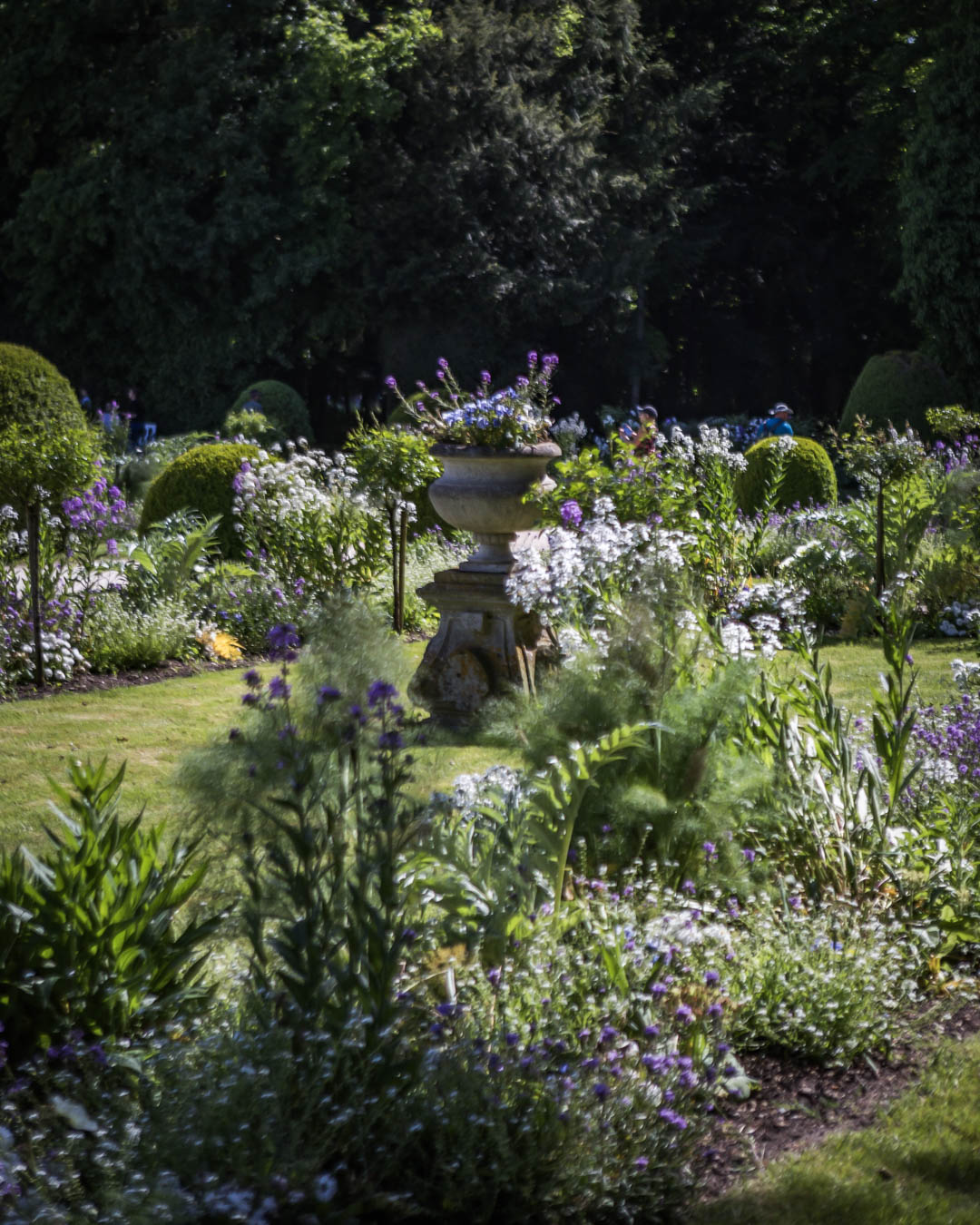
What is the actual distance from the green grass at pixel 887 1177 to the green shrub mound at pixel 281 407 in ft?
62.6

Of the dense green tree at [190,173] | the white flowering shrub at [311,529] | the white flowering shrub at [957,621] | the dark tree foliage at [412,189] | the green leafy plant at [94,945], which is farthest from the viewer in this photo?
the dark tree foliage at [412,189]

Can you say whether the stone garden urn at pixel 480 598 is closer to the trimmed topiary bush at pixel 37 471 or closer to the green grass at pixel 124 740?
the green grass at pixel 124 740

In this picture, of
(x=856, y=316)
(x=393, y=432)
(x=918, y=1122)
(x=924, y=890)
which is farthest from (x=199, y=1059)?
(x=856, y=316)

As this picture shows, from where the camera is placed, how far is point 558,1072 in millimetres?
2346

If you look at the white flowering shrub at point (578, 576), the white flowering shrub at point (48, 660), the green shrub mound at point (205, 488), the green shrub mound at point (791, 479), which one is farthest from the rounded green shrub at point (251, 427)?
the white flowering shrub at point (578, 576)

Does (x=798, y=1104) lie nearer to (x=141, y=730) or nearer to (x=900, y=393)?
(x=141, y=730)

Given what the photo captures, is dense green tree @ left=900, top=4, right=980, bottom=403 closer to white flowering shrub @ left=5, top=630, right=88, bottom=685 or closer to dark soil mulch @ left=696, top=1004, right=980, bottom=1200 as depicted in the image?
white flowering shrub @ left=5, top=630, right=88, bottom=685

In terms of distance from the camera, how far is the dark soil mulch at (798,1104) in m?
2.40

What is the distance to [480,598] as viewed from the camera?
19.7ft

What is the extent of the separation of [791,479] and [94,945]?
451 inches

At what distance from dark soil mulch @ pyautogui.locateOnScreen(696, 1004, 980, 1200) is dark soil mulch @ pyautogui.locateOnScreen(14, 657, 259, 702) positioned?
5098mm

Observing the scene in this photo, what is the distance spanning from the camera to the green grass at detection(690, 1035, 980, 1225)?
7.34 feet

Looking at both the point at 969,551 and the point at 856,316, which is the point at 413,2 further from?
A: the point at 969,551

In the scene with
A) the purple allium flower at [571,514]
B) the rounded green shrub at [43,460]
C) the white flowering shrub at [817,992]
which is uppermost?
the rounded green shrub at [43,460]
